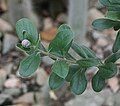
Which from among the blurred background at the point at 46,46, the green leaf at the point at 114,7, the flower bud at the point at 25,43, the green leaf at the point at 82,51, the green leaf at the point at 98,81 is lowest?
the blurred background at the point at 46,46

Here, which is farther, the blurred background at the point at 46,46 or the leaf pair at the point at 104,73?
the blurred background at the point at 46,46

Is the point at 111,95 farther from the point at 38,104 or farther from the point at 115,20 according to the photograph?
the point at 115,20

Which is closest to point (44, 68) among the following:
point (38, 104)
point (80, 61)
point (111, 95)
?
point (38, 104)

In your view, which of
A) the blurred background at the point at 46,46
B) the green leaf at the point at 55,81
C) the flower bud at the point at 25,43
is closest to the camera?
the flower bud at the point at 25,43

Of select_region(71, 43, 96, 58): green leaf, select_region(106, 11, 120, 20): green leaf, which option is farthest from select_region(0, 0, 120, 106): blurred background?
select_region(106, 11, 120, 20): green leaf

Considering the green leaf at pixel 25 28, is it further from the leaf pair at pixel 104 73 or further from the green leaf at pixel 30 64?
the leaf pair at pixel 104 73

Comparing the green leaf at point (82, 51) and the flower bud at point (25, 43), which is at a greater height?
the flower bud at point (25, 43)

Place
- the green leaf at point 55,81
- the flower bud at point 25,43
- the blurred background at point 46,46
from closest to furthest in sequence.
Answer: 1. the flower bud at point 25,43
2. the green leaf at point 55,81
3. the blurred background at point 46,46

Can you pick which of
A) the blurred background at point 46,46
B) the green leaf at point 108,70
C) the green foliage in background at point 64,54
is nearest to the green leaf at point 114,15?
the green foliage in background at point 64,54
